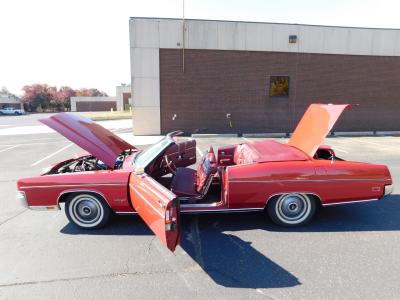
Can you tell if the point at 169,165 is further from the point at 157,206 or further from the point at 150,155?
the point at 157,206

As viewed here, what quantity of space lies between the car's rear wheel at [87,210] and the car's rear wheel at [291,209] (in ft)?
7.19

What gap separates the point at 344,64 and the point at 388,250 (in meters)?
13.7

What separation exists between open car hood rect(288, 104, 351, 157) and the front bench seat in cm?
133

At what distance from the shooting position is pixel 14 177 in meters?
6.56

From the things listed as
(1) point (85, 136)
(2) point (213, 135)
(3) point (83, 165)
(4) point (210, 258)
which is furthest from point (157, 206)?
(2) point (213, 135)

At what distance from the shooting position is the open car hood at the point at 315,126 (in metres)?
3.64

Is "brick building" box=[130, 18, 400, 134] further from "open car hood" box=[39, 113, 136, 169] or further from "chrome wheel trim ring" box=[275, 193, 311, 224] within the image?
"chrome wheel trim ring" box=[275, 193, 311, 224]

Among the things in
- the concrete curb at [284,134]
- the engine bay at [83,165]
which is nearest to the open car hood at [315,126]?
the engine bay at [83,165]

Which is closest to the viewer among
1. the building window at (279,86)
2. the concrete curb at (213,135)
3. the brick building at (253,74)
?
the brick building at (253,74)

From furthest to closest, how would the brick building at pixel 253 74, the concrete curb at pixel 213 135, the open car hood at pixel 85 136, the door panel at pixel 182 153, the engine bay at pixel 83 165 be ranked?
the concrete curb at pixel 213 135
the brick building at pixel 253 74
the door panel at pixel 182 153
the engine bay at pixel 83 165
the open car hood at pixel 85 136

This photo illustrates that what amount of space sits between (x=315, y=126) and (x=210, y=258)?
2.34 metres

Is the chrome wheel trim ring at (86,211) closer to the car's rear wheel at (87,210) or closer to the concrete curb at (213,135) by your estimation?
the car's rear wheel at (87,210)

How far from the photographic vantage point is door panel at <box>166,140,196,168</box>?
498cm

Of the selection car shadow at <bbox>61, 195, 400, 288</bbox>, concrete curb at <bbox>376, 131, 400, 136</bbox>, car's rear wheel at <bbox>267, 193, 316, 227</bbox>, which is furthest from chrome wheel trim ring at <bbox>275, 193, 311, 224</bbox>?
concrete curb at <bbox>376, 131, 400, 136</bbox>
